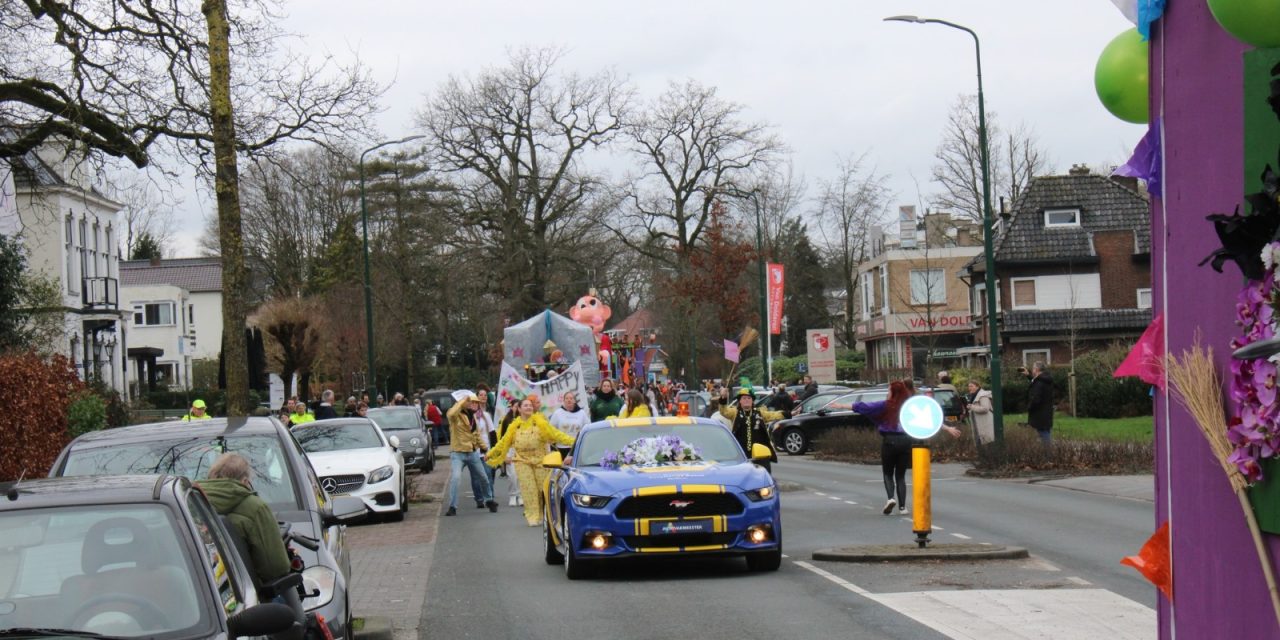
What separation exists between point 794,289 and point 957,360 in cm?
2186

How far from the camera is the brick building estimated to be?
56.9 metres

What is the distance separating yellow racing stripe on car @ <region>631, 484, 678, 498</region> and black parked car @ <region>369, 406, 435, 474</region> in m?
19.5

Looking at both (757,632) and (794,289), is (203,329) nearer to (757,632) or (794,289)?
(794,289)

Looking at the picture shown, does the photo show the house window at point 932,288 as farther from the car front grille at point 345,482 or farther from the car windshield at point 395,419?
the car front grille at point 345,482

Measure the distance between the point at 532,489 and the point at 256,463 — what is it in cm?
921

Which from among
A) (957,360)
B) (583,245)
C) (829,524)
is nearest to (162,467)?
(829,524)

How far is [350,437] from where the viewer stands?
856 inches

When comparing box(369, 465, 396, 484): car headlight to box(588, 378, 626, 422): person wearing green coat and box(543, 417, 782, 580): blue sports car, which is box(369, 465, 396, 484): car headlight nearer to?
box(588, 378, 626, 422): person wearing green coat

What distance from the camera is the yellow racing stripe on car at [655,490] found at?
12703 millimetres

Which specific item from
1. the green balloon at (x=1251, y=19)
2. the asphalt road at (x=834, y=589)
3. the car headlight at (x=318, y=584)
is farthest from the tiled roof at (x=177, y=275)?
the green balloon at (x=1251, y=19)

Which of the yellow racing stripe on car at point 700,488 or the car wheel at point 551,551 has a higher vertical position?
the yellow racing stripe on car at point 700,488

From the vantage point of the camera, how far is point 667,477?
1291 cm

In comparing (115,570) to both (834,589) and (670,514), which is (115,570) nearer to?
(834,589)

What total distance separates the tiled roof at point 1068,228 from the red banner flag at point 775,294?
12001 mm
